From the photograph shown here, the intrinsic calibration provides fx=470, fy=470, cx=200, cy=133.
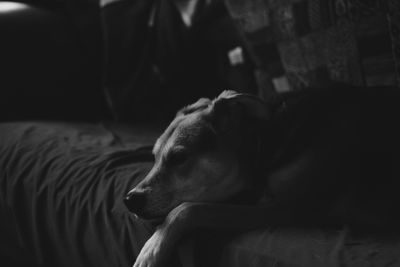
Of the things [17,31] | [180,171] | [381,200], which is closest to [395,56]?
[381,200]

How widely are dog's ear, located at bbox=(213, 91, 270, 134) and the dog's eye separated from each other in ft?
0.38

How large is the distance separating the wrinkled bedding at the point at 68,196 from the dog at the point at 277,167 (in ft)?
0.39

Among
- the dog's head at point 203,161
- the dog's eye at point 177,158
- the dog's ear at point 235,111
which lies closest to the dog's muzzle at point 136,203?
the dog's head at point 203,161

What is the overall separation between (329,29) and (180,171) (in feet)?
2.30

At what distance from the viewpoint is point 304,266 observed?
83 centimetres

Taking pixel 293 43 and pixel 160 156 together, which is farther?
pixel 293 43

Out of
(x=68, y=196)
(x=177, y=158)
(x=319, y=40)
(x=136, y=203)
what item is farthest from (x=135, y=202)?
(x=319, y=40)

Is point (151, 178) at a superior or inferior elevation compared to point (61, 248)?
superior

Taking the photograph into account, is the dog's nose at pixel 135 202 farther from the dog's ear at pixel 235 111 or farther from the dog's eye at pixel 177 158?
the dog's ear at pixel 235 111

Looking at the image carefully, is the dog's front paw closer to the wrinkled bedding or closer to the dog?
the dog

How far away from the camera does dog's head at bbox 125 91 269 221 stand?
1164mm

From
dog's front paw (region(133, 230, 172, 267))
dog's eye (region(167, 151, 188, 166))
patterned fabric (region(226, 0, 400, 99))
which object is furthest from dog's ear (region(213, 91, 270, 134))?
dog's front paw (region(133, 230, 172, 267))

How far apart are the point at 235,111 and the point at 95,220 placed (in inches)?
18.4

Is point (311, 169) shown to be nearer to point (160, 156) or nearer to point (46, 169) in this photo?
point (160, 156)
